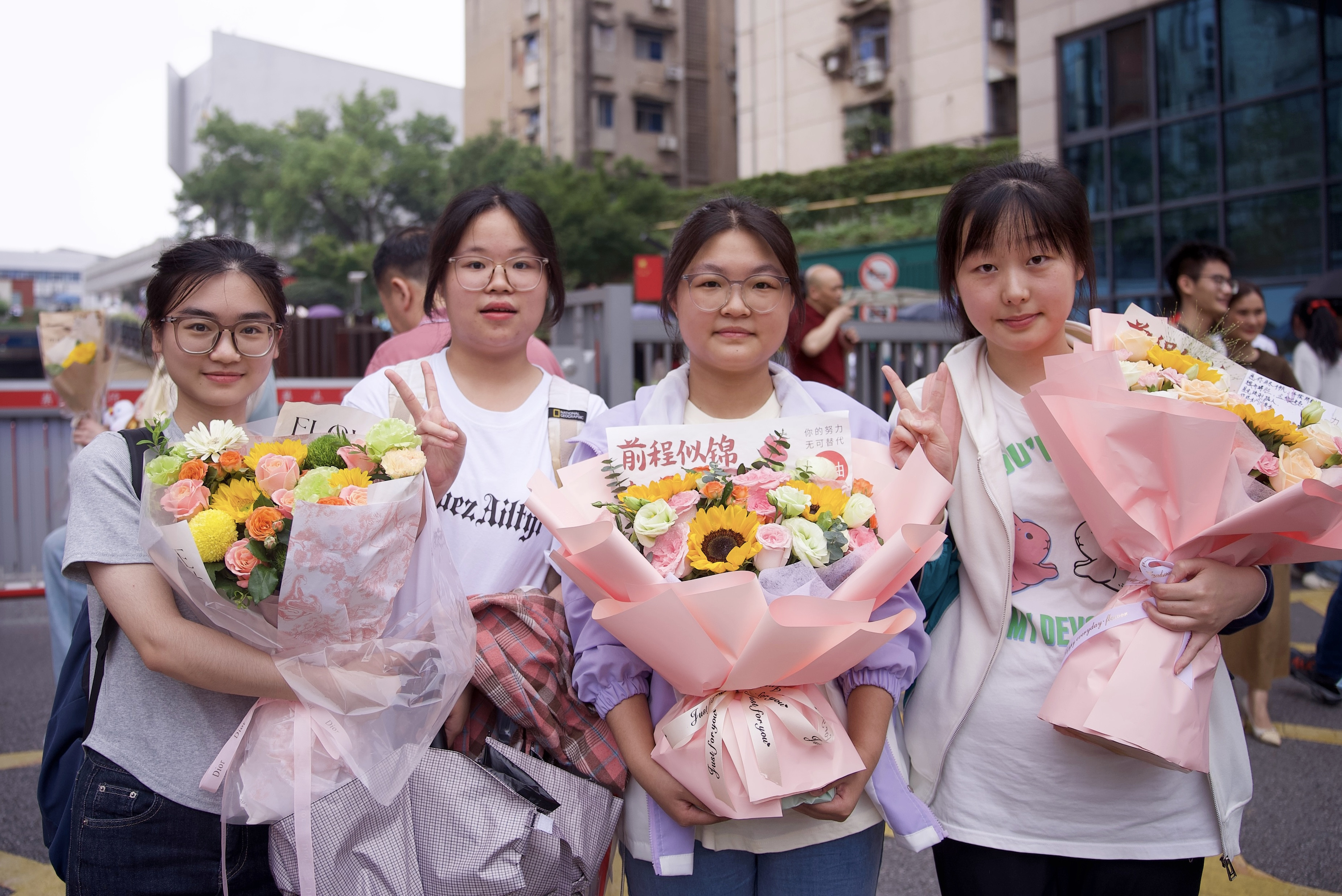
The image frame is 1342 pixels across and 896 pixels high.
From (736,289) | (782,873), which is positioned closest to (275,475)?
(736,289)

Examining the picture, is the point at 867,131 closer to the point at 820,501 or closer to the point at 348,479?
the point at 820,501

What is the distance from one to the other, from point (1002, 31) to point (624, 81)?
18523 mm

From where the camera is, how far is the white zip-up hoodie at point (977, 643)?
181 cm

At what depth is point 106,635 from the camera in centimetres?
176

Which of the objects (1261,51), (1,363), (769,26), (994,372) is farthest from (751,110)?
(994,372)

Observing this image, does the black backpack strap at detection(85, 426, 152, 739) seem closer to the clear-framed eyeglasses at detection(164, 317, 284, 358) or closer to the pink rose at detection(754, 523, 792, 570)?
the clear-framed eyeglasses at detection(164, 317, 284, 358)

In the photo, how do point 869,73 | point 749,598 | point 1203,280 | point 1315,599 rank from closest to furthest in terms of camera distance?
point 749,598 < point 1203,280 < point 1315,599 < point 869,73

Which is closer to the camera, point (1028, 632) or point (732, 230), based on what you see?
point (1028, 632)

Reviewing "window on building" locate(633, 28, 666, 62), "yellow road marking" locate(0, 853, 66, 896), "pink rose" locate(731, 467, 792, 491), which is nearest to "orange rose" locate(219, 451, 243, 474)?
"pink rose" locate(731, 467, 792, 491)

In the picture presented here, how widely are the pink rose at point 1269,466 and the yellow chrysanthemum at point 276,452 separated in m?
1.71

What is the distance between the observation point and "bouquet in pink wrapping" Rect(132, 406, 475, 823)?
158 centimetres

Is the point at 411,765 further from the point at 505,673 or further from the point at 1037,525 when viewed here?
the point at 1037,525

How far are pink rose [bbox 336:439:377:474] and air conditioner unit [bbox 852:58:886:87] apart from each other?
28.3m

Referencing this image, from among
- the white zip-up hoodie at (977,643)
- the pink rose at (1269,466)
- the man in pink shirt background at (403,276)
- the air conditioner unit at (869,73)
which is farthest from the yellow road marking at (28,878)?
the air conditioner unit at (869,73)
